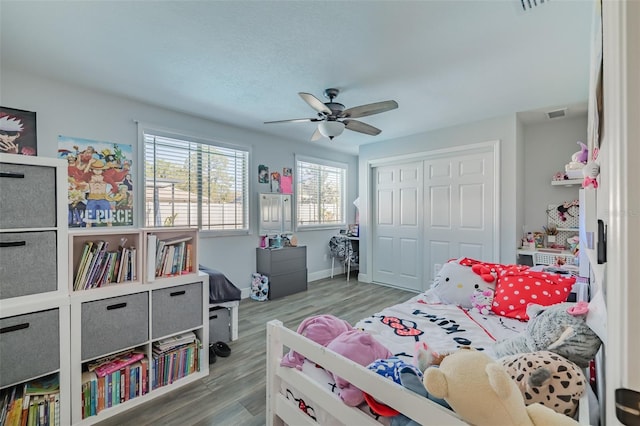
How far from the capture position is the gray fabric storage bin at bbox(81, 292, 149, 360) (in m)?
1.71

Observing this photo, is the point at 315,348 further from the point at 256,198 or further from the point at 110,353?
the point at 256,198

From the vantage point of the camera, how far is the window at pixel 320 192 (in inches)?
202

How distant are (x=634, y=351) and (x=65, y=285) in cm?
227

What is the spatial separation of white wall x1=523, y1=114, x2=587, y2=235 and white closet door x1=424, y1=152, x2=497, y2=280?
2.29 feet

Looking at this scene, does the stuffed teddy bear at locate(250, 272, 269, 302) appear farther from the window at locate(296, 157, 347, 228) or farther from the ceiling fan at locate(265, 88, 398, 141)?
the ceiling fan at locate(265, 88, 398, 141)

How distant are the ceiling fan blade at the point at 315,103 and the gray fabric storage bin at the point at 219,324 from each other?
2065 mm

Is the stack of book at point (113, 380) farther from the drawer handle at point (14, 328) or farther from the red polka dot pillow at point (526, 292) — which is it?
the red polka dot pillow at point (526, 292)

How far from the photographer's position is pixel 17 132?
2.55 meters

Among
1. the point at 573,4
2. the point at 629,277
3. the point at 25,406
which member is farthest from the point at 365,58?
the point at 25,406

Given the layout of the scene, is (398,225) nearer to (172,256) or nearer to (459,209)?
(459,209)

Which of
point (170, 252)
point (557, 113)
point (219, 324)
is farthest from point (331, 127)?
point (557, 113)

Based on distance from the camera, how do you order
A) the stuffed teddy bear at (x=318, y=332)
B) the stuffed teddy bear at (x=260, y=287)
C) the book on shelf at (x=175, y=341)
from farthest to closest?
the stuffed teddy bear at (x=260, y=287) → the book on shelf at (x=175, y=341) → the stuffed teddy bear at (x=318, y=332)

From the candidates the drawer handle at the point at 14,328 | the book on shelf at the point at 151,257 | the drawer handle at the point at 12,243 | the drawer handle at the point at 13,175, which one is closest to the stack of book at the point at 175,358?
the book on shelf at the point at 151,257

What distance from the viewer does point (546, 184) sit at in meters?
3.87
